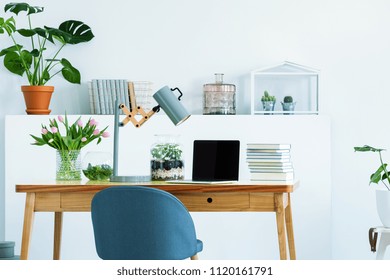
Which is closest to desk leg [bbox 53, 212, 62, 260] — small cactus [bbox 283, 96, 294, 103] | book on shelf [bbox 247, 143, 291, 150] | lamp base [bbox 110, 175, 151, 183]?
lamp base [bbox 110, 175, 151, 183]

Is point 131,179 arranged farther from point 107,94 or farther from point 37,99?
point 37,99

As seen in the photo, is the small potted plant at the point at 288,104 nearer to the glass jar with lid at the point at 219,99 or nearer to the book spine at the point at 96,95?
the glass jar with lid at the point at 219,99

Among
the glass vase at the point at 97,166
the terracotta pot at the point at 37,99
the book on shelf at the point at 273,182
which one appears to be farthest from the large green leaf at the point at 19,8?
the book on shelf at the point at 273,182

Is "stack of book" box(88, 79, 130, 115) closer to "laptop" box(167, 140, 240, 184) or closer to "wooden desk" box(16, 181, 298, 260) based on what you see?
"laptop" box(167, 140, 240, 184)

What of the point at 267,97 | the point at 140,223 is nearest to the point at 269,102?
the point at 267,97

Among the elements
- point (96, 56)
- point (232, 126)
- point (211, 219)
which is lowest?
point (211, 219)

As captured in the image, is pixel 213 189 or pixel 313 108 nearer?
pixel 213 189

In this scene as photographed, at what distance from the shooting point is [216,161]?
3.85 meters

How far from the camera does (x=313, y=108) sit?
5.18 m

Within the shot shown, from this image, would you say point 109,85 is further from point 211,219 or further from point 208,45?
point 211,219

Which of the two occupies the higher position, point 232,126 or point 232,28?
point 232,28

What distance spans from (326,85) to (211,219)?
117 cm
